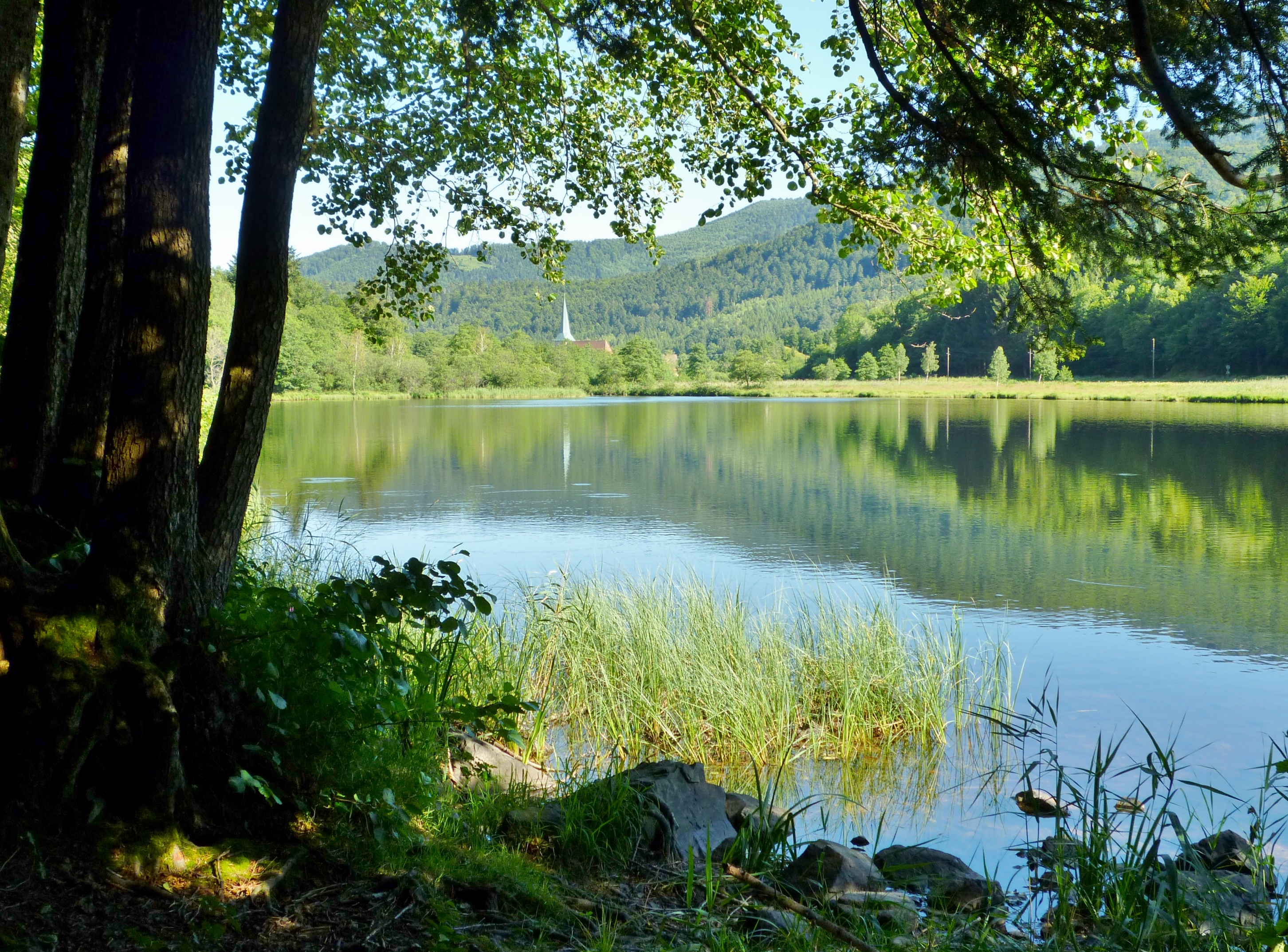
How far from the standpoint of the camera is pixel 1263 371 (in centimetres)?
6300

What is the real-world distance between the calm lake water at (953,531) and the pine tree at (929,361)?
192ft

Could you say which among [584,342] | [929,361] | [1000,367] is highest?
[584,342]

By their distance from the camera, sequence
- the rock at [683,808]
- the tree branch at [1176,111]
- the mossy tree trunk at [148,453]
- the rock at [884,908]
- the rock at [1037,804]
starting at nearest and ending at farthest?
the mossy tree trunk at [148,453] < the rock at [884,908] < the tree branch at [1176,111] < the rock at [683,808] < the rock at [1037,804]

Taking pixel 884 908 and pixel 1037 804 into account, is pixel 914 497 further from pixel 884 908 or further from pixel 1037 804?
pixel 884 908

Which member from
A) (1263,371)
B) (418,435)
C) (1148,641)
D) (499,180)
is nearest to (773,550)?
(1148,641)

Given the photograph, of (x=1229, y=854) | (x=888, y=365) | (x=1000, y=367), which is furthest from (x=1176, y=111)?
(x=888, y=365)

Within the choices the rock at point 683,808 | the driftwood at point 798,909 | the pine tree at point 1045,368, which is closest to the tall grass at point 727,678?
the rock at point 683,808

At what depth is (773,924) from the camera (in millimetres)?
2834

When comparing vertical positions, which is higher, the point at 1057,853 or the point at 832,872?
the point at 1057,853

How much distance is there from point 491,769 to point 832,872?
1.47 m

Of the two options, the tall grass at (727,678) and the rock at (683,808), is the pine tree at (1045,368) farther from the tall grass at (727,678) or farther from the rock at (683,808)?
the rock at (683,808)

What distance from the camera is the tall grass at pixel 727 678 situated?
578cm

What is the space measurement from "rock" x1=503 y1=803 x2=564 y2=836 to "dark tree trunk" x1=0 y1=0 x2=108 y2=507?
1963 mm

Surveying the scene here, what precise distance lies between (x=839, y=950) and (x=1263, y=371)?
7272 cm
